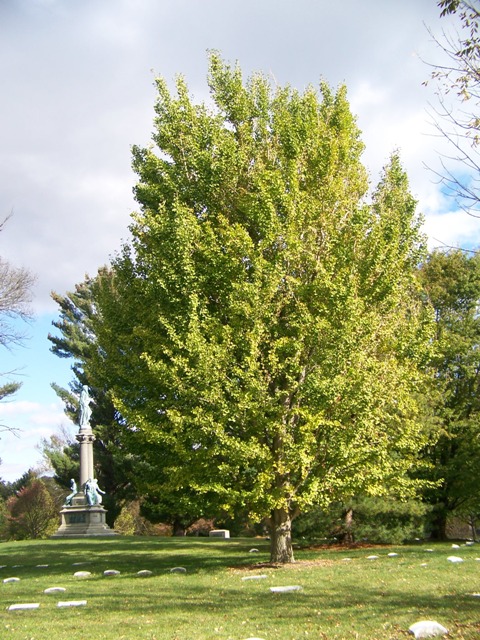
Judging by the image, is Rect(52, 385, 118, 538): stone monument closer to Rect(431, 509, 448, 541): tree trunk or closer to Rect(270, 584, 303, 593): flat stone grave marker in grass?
Rect(431, 509, 448, 541): tree trunk

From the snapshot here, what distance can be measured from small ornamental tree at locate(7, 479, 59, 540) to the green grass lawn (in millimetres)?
27905

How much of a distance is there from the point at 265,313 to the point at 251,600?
521 cm

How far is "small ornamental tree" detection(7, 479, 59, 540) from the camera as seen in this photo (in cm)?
3994

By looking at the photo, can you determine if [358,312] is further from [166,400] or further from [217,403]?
[166,400]

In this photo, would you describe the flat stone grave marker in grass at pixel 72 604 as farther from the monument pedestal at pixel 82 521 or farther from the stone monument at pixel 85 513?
the monument pedestal at pixel 82 521

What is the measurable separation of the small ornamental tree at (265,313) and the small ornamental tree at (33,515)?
30.2m

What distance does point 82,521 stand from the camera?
26703 mm

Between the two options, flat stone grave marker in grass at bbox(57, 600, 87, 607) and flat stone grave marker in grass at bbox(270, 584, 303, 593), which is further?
flat stone grave marker in grass at bbox(270, 584, 303, 593)

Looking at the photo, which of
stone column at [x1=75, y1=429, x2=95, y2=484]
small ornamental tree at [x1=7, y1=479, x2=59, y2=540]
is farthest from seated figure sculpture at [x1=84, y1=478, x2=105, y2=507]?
small ornamental tree at [x1=7, y1=479, x2=59, y2=540]

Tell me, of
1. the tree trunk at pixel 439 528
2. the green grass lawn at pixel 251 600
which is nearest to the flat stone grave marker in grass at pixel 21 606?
the green grass lawn at pixel 251 600

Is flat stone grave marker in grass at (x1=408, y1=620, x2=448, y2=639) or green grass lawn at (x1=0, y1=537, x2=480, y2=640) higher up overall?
flat stone grave marker in grass at (x1=408, y1=620, x2=448, y2=639)

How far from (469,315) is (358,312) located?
12.0 meters

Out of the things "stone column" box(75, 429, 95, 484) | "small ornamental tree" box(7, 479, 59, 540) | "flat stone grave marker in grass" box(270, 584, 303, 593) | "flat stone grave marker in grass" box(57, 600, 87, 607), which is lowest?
"small ornamental tree" box(7, 479, 59, 540)

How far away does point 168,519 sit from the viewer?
34438mm
